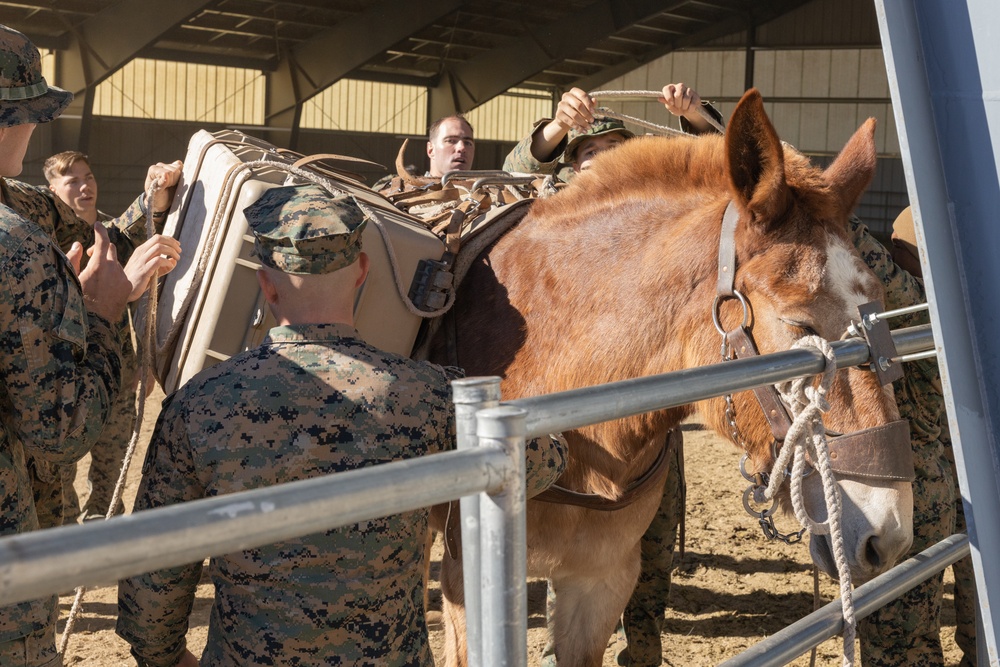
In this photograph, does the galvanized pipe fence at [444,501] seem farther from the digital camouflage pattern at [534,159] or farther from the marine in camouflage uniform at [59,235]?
the digital camouflage pattern at [534,159]

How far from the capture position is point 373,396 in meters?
1.93

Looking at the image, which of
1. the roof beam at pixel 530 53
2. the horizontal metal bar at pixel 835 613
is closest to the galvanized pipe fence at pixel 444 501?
the horizontal metal bar at pixel 835 613

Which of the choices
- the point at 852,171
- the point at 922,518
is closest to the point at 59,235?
the point at 852,171

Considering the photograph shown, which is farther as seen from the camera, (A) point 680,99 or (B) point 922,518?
(B) point 922,518

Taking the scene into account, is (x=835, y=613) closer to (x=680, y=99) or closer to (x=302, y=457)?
(x=302, y=457)

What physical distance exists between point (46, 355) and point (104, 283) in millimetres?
330

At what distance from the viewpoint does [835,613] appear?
1797 mm

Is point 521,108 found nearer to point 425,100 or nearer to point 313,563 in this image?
point 425,100

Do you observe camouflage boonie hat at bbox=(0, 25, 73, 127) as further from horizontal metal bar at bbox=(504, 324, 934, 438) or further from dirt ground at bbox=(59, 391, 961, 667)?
dirt ground at bbox=(59, 391, 961, 667)

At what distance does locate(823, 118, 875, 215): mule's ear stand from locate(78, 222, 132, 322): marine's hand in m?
1.76

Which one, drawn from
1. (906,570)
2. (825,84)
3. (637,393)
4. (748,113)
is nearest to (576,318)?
(748,113)

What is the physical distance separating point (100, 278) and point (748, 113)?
154 cm

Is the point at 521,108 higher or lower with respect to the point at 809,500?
higher

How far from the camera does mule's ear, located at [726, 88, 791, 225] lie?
87.7 inches
